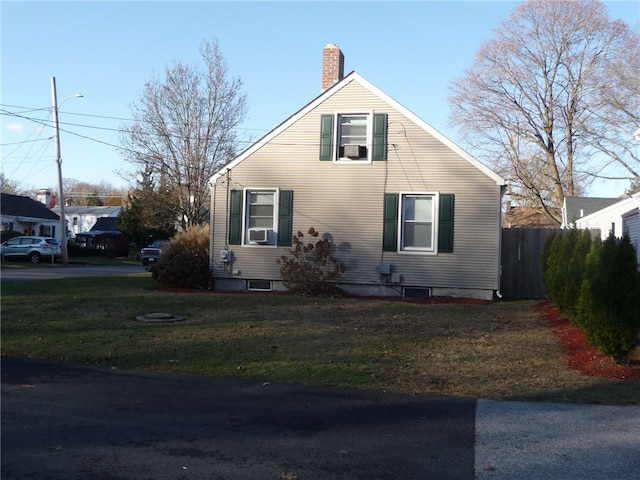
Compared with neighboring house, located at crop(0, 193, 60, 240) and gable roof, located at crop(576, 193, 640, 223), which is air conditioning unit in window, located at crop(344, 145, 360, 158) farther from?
neighboring house, located at crop(0, 193, 60, 240)

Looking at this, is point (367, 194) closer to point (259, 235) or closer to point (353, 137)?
point (353, 137)

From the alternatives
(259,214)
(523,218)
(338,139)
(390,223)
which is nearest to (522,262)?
(390,223)

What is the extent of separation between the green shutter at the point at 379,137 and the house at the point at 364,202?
27 millimetres

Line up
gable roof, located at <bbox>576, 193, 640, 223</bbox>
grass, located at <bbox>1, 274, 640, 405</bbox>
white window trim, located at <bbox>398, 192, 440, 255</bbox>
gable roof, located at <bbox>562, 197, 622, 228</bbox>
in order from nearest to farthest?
grass, located at <bbox>1, 274, 640, 405</bbox> < gable roof, located at <bbox>576, 193, 640, 223</bbox> < white window trim, located at <bbox>398, 192, 440, 255</bbox> < gable roof, located at <bbox>562, 197, 622, 228</bbox>

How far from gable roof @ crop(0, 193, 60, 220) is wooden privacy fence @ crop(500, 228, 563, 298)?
3832 cm

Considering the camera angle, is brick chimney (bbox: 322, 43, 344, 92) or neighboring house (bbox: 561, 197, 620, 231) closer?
brick chimney (bbox: 322, 43, 344, 92)

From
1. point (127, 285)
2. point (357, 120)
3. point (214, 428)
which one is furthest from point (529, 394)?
point (127, 285)

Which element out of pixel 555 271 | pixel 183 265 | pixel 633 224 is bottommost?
pixel 183 265

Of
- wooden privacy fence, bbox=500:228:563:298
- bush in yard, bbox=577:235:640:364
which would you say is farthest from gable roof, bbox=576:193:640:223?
bush in yard, bbox=577:235:640:364

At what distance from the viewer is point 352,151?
742 inches

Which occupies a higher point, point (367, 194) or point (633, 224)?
point (367, 194)

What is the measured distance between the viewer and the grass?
8883 millimetres

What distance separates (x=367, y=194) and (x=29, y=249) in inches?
989

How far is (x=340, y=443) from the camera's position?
6277mm
